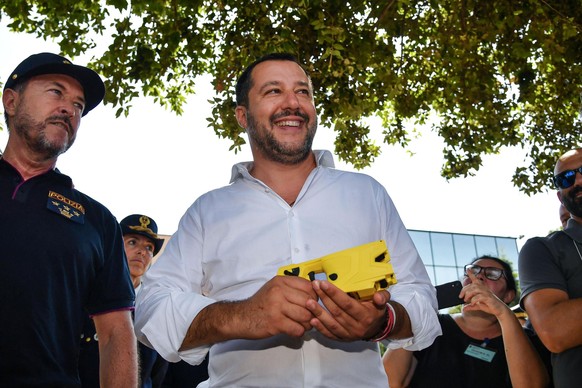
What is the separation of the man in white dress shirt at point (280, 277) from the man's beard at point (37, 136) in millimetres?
756

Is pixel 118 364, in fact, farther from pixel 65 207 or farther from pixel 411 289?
pixel 411 289

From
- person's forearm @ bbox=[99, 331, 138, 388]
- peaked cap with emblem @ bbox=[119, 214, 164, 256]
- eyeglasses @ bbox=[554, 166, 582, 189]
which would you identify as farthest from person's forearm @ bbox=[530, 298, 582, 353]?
peaked cap with emblem @ bbox=[119, 214, 164, 256]

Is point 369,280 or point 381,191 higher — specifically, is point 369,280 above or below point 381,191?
below

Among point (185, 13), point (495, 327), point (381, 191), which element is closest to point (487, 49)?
point (185, 13)

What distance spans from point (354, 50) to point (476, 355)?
3.46 metres

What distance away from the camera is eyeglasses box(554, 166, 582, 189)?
3.29 meters

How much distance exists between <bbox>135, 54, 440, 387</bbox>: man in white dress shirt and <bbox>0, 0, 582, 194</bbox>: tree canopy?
294 centimetres

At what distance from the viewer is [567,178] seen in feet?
10.8

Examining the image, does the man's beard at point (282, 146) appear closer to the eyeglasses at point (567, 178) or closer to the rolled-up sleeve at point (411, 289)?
the rolled-up sleeve at point (411, 289)

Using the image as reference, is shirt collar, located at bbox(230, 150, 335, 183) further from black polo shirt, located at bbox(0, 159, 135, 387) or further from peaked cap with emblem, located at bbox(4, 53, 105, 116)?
peaked cap with emblem, located at bbox(4, 53, 105, 116)

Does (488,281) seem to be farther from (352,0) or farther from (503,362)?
(352,0)

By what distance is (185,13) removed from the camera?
5855 mm

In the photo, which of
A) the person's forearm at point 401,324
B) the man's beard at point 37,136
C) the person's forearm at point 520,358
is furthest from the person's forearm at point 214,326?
the person's forearm at point 520,358

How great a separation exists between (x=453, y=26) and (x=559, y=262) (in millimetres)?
4698
